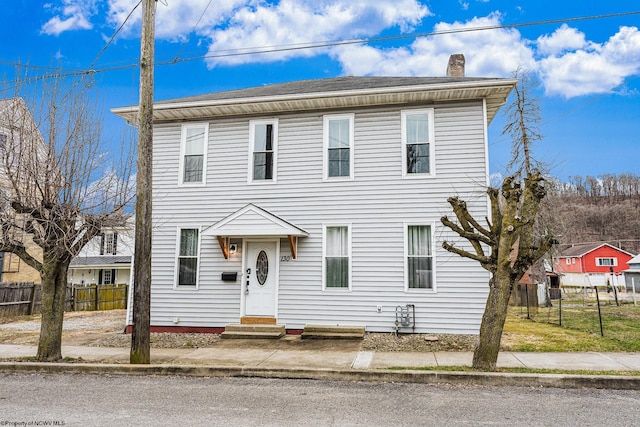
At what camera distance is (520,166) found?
20.7m

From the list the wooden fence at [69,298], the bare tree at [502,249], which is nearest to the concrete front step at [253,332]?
the bare tree at [502,249]

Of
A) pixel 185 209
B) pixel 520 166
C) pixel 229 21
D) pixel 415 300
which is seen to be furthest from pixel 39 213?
pixel 520 166

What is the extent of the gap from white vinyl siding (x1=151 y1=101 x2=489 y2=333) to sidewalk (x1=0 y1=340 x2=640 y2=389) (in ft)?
6.09

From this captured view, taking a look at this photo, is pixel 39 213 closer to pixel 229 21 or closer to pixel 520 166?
pixel 229 21

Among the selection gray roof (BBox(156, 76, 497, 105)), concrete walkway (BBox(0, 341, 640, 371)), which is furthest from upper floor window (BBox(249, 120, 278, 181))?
concrete walkway (BBox(0, 341, 640, 371))

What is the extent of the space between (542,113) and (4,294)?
23440 millimetres

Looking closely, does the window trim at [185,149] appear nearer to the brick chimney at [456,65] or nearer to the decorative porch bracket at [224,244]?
the decorative porch bracket at [224,244]

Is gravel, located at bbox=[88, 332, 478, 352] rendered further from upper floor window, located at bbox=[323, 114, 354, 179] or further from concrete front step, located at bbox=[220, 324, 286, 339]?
upper floor window, located at bbox=[323, 114, 354, 179]

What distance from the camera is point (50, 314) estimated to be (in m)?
7.71

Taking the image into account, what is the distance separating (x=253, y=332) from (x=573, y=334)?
302 inches

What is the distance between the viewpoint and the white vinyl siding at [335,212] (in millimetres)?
10078

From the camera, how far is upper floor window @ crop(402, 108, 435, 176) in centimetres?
1052

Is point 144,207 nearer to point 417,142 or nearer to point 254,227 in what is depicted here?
point 254,227

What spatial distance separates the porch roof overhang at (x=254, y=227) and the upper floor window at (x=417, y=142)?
10.3 ft
